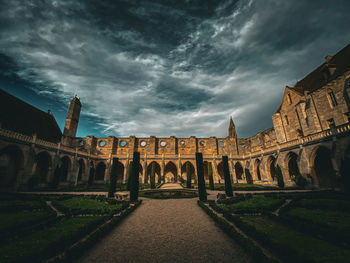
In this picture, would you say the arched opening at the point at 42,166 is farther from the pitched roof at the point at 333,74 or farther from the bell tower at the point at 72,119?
the pitched roof at the point at 333,74

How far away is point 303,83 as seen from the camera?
78.6 feet

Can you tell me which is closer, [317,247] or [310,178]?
[317,247]

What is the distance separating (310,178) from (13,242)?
24529 mm

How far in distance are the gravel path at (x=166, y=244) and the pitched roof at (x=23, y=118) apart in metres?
23.3

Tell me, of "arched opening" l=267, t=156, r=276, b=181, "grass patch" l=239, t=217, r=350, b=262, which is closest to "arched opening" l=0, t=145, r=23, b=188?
"grass patch" l=239, t=217, r=350, b=262

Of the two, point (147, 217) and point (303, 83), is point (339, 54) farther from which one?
point (147, 217)

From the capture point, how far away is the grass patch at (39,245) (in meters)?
3.20

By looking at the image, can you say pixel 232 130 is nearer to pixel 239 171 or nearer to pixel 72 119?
pixel 239 171

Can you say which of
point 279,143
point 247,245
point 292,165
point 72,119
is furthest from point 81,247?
point 72,119

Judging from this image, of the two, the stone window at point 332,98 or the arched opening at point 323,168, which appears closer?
the stone window at point 332,98

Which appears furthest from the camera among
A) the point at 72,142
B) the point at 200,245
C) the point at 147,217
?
the point at 72,142

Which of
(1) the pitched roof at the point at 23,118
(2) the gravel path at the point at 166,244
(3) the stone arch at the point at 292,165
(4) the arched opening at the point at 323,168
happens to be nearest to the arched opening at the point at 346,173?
(4) the arched opening at the point at 323,168

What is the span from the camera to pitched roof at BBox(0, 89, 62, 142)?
1906 centimetres

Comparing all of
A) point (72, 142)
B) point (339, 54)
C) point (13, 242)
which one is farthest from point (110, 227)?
point (72, 142)
